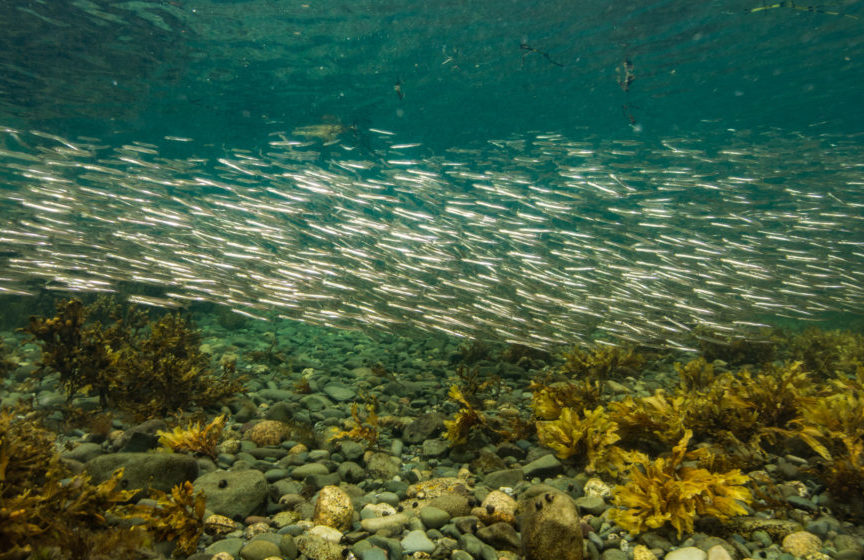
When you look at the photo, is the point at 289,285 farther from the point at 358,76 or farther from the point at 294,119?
the point at 294,119

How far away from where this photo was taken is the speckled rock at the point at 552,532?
2602 millimetres

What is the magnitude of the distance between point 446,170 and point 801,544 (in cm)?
1465

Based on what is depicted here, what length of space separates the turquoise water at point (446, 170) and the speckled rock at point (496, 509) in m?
3.74

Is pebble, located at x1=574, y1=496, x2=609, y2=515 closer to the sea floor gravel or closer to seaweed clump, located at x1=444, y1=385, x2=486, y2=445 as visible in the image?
the sea floor gravel

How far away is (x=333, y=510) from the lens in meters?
3.06

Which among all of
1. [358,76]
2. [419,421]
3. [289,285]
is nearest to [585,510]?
[419,421]

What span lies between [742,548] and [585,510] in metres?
0.96

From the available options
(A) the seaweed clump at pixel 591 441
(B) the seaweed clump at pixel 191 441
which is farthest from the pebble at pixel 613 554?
(B) the seaweed clump at pixel 191 441

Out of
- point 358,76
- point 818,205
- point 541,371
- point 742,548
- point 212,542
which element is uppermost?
point 358,76

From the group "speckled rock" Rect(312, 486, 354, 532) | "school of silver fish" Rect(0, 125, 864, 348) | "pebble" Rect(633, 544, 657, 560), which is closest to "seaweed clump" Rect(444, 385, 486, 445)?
"speckled rock" Rect(312, 486, 354, 532)

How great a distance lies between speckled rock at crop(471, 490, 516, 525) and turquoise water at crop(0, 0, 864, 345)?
12.3ft

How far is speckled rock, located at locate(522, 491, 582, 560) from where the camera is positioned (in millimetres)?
2602

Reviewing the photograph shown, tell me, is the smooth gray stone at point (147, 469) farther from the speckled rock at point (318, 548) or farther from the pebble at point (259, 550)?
the speckled rock at point (318, 548)

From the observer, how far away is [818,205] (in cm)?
1222
